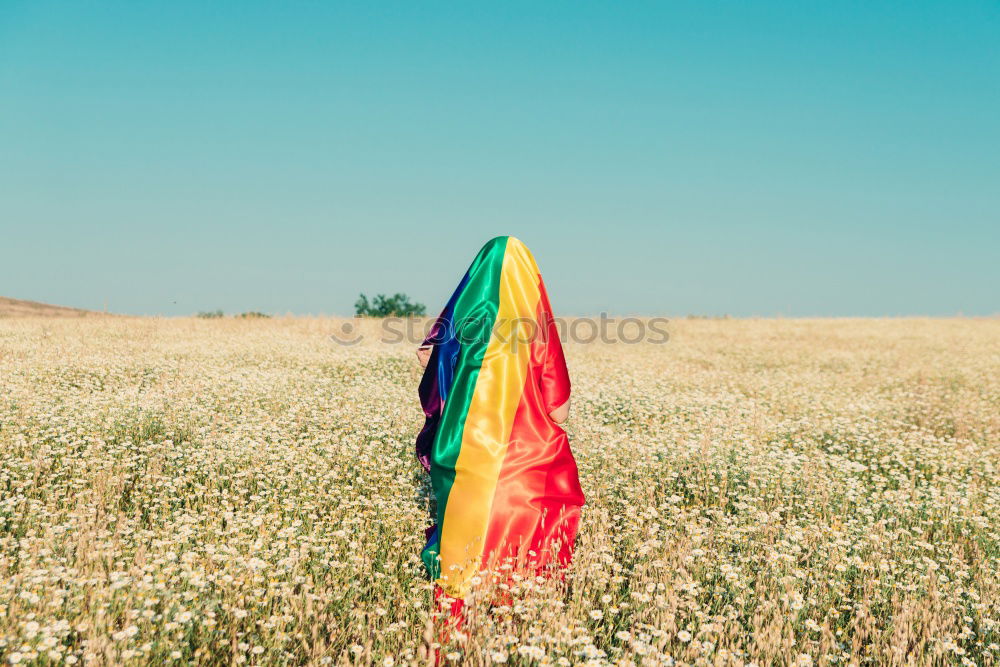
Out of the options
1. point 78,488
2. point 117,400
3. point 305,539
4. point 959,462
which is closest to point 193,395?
point 117,400

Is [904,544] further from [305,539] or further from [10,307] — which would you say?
[10,307]

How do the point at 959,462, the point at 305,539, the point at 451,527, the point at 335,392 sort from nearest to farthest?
the point at 451,527 < the point at 305,539 < the point at 959,462 < the point at 335,392

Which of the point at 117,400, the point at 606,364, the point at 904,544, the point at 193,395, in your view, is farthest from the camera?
the point at 606,364

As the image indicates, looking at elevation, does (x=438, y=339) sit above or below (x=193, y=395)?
above

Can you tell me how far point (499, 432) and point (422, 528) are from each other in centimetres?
122

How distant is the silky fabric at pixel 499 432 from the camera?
13.8ft

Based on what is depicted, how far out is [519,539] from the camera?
168 inches

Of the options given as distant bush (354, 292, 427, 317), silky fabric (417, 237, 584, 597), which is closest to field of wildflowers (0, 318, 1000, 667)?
silky fabric (417, 237, 584, 597)

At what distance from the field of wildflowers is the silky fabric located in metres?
0.30

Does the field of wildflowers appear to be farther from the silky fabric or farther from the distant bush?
the distant bush

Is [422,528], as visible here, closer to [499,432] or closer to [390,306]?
[499,432]

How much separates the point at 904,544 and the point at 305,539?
444 cm

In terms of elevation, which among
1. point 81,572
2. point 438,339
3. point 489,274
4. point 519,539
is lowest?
point 81,572

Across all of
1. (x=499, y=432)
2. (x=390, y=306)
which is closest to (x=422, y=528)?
(x=499, y=432)
